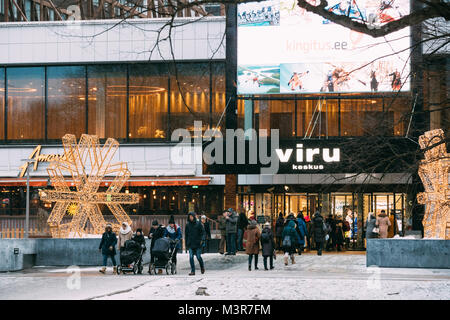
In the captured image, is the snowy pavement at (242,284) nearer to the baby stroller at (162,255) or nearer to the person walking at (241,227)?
the baby stroller at (162,255)

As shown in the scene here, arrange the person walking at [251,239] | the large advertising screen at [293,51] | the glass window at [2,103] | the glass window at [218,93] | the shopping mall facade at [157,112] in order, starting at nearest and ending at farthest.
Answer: the person walking at [251,239]
the large advertising screen at [293,51]
the shopping mall facade at [157,112]
the glass window at [218,93]
the glass window at [2,103]

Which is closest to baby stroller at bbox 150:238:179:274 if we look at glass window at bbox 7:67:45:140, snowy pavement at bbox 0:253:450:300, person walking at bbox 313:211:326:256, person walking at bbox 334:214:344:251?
snowy pavement at bbox 0:253:450:300

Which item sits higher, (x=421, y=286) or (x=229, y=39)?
(x=229, y=39)

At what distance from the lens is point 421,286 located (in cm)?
1769

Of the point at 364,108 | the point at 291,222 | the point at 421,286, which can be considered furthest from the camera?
the point at 364,108

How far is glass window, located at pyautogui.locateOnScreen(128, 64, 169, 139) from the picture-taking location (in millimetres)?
37500

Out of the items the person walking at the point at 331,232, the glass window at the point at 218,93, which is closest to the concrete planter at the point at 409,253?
the person walking at the point at 331,232

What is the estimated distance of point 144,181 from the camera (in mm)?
36656

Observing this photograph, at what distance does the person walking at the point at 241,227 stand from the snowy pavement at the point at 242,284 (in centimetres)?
542

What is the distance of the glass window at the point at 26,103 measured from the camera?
38750mm

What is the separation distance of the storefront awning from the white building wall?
610cm
